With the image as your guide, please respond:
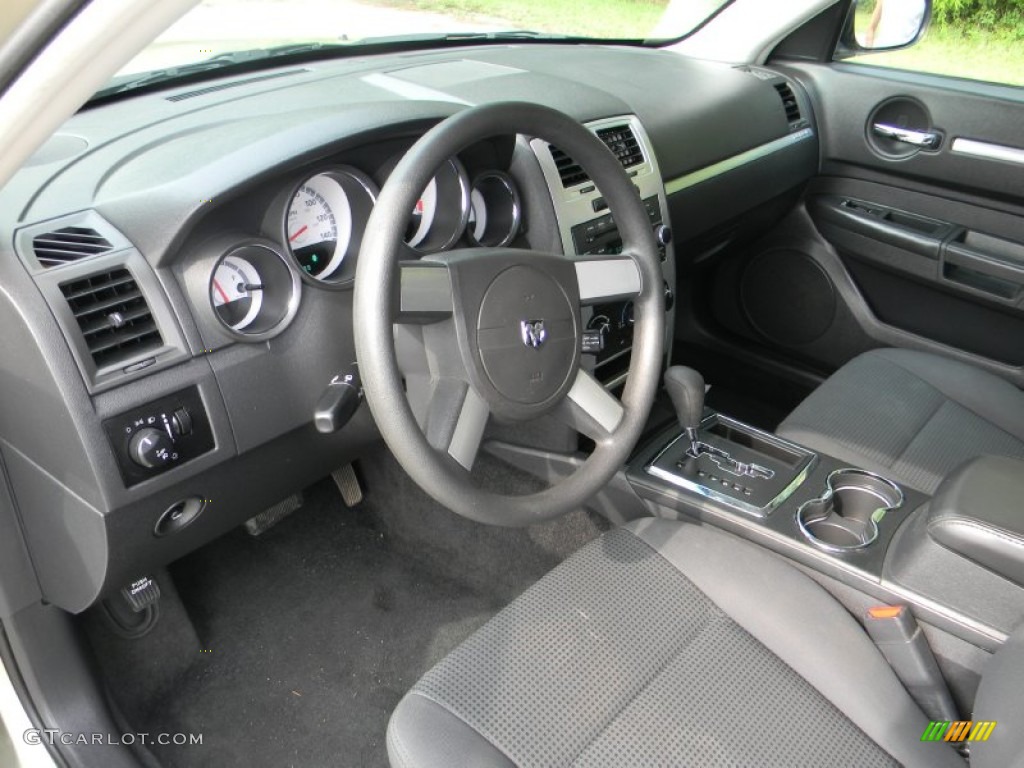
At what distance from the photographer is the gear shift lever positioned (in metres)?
1.66

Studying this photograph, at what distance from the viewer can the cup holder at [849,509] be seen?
149 centimetres

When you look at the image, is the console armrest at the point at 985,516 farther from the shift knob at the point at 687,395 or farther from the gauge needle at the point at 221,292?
the gauge needle at the point at 221,292

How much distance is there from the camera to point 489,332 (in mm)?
1214

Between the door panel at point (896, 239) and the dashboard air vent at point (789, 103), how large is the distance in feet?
0.29

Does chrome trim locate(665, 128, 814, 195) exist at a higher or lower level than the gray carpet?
higher

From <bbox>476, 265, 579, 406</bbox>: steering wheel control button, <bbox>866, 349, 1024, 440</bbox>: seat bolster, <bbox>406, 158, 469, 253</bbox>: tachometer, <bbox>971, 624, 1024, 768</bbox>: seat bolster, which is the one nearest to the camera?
<bbox>971, 624, 1024, 768</bbox>: seat bolster

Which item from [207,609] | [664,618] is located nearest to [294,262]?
[664,618]

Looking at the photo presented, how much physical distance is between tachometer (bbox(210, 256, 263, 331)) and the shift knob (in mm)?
767

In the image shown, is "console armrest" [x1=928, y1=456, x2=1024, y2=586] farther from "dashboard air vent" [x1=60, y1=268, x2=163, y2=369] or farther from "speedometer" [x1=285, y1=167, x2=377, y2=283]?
"dashboard air vent" [x1=60, y1=268, x2=163, y2=369]

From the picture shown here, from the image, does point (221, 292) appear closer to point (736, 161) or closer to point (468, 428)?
point (468, 428)

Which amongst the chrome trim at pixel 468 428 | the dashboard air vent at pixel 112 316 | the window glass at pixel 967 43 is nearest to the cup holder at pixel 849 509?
the chrome trim at pixel 468 428

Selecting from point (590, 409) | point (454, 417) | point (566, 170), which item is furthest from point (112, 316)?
point (566, 170)

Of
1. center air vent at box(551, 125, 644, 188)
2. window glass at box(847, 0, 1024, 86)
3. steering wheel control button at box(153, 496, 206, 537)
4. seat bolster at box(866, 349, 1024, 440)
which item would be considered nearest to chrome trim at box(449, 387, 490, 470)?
steering wheel control button at box(153, 496, 206, 537)

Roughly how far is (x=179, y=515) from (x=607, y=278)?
78 cm
